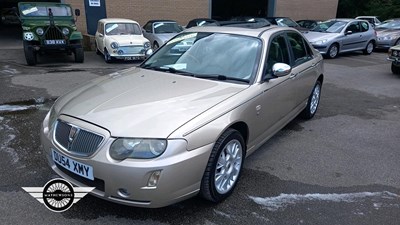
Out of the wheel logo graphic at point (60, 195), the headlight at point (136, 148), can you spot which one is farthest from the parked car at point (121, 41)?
the headlight at point (136, 148)

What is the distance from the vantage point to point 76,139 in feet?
8.98

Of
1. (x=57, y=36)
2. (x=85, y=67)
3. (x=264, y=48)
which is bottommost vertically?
(x=85, y=67)

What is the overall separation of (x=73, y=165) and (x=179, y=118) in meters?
0.95

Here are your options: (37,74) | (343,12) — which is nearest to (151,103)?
(37,74)

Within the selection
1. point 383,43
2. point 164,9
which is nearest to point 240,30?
point 164,9

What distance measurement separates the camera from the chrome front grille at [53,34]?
10367 millimetres

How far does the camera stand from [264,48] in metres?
3.85

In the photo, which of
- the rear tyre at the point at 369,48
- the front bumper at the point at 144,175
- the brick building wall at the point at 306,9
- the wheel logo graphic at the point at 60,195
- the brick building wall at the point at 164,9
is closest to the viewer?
the front bumper at the point at 144,175

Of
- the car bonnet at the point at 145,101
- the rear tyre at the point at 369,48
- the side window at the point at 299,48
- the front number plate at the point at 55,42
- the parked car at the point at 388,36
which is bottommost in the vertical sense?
the rear tyre at the point at 369,48

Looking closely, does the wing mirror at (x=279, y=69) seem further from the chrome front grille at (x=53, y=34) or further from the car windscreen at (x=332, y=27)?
the car windscreen at (x=332, y=27)

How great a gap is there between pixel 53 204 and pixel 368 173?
3396mm

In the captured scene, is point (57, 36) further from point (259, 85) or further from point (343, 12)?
point (343, 12)

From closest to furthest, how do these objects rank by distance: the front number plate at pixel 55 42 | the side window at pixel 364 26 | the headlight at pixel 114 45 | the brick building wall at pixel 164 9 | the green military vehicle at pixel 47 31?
the green military vehicle at pixel 47 31 < the front number plate at pixel 55 42 < the headlight at pixel 114 45 < the side window at pixel 364 26 < the brick building wall at pixel 164 9

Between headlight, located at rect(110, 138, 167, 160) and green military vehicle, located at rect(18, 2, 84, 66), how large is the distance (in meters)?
8.92
